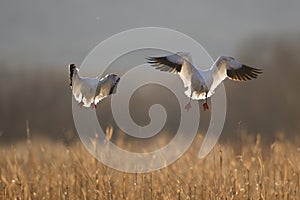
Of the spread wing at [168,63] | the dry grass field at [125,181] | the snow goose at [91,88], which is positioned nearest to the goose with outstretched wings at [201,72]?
the spread wing at [168,63]

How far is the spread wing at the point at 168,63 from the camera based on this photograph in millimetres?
1860

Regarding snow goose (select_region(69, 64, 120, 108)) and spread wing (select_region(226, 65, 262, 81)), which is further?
spread wing (select_region(226, 65, 262, 81))

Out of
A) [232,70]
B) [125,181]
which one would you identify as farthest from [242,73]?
[125,181]

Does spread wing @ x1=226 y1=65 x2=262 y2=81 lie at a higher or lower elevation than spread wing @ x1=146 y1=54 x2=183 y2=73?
lower

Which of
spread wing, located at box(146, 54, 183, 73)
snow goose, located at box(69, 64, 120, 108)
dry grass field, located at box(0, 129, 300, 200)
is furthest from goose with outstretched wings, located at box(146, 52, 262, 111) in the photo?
dry grass field, located at box(0, 129, 300, 200)

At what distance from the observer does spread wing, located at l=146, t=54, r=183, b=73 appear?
73.2 inches

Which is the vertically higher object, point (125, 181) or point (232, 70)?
point (232, 70)

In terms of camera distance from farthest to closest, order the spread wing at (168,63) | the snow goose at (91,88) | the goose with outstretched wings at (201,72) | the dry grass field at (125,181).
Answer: the dry grass field at (125,181) < the spread wing at (168,63) < the goose with outstretched wings at (201,72) < the snow goose at (91,88)

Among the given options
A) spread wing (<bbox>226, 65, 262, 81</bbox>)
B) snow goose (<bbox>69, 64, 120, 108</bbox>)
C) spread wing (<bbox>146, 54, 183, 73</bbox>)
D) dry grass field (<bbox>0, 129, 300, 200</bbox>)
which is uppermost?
spread wing (<bbox>146, 54, 183, 73</bbox>)

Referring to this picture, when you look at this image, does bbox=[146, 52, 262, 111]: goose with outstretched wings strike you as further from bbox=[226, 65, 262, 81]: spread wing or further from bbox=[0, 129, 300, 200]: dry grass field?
bbox=[0, 129, 300, 200]: dry grass field

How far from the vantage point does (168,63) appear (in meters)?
1.90

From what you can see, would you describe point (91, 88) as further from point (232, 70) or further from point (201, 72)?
point (232, 70)

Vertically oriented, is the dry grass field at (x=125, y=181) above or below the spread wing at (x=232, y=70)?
below

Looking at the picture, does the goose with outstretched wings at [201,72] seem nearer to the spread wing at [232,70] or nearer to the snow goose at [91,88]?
the spread wing at [232,70]
